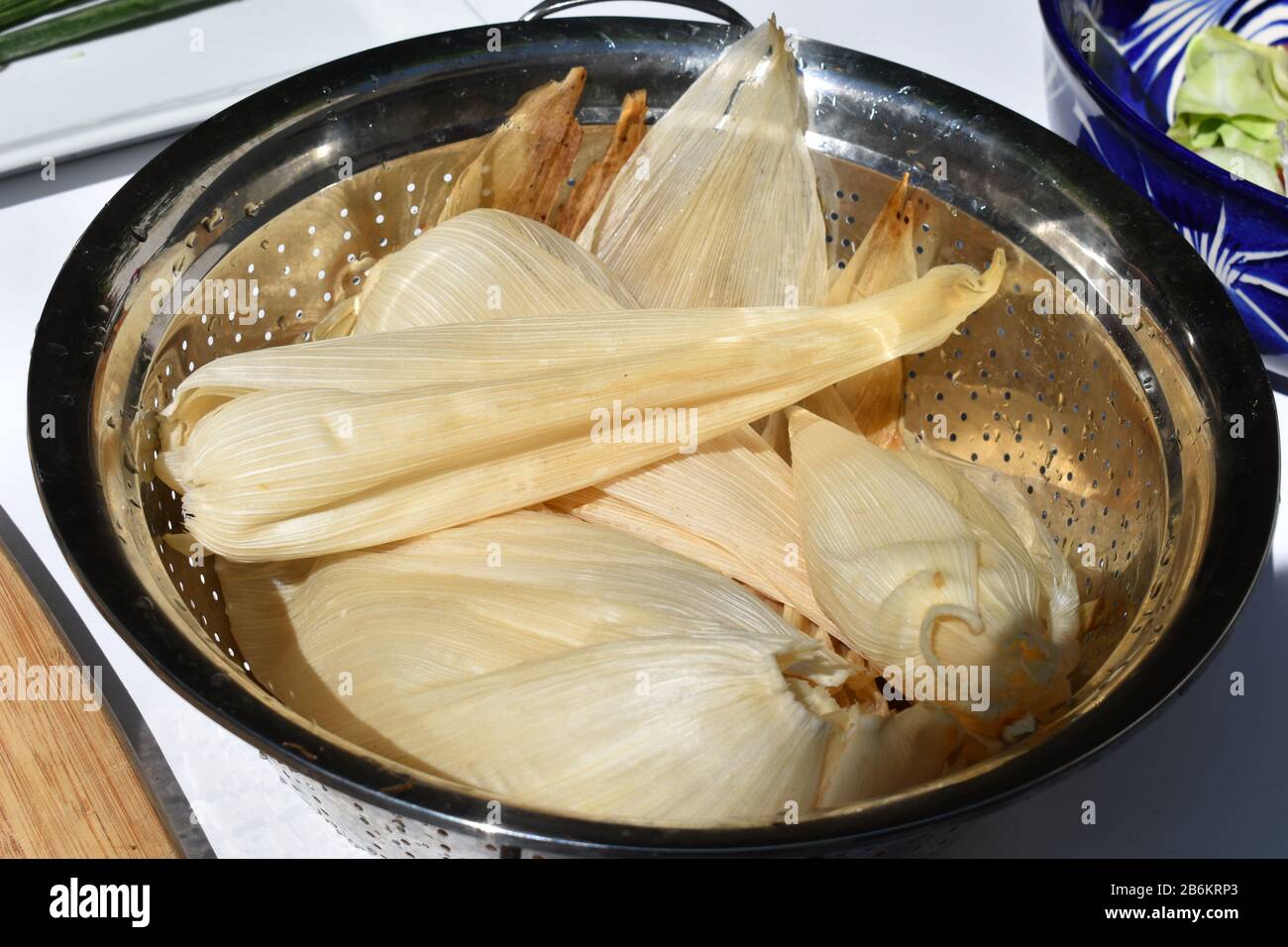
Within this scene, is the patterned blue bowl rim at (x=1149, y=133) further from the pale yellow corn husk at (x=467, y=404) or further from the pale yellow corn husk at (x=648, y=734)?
the pale yellow corn husk at (x=648, y=734)

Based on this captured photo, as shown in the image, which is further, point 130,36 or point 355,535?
point 130,36

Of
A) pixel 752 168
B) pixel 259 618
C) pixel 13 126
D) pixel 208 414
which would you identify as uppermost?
pixel 13 126

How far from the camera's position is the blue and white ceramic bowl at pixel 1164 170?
726 millimetres

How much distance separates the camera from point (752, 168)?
72cm

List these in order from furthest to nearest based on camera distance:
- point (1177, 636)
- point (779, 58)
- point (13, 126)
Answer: point (13, 126) → point (779, 58) → point (1177, 636)

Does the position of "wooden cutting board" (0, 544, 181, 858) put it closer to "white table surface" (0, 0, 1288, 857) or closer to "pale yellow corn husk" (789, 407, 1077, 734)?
"white table surface" (0, 0, 1288, 857)

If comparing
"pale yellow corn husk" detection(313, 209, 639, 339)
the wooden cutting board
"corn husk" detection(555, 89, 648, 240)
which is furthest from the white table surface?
"corn husk" detection(555, 89, 648, 240)

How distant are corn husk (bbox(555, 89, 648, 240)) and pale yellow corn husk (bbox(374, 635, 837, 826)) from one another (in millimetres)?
335

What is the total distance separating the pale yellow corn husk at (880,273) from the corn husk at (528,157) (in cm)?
18

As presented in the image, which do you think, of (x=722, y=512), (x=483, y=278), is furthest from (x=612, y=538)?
(x=483, y=278)

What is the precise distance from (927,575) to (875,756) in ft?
0.30

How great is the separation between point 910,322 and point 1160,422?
0.13 m
